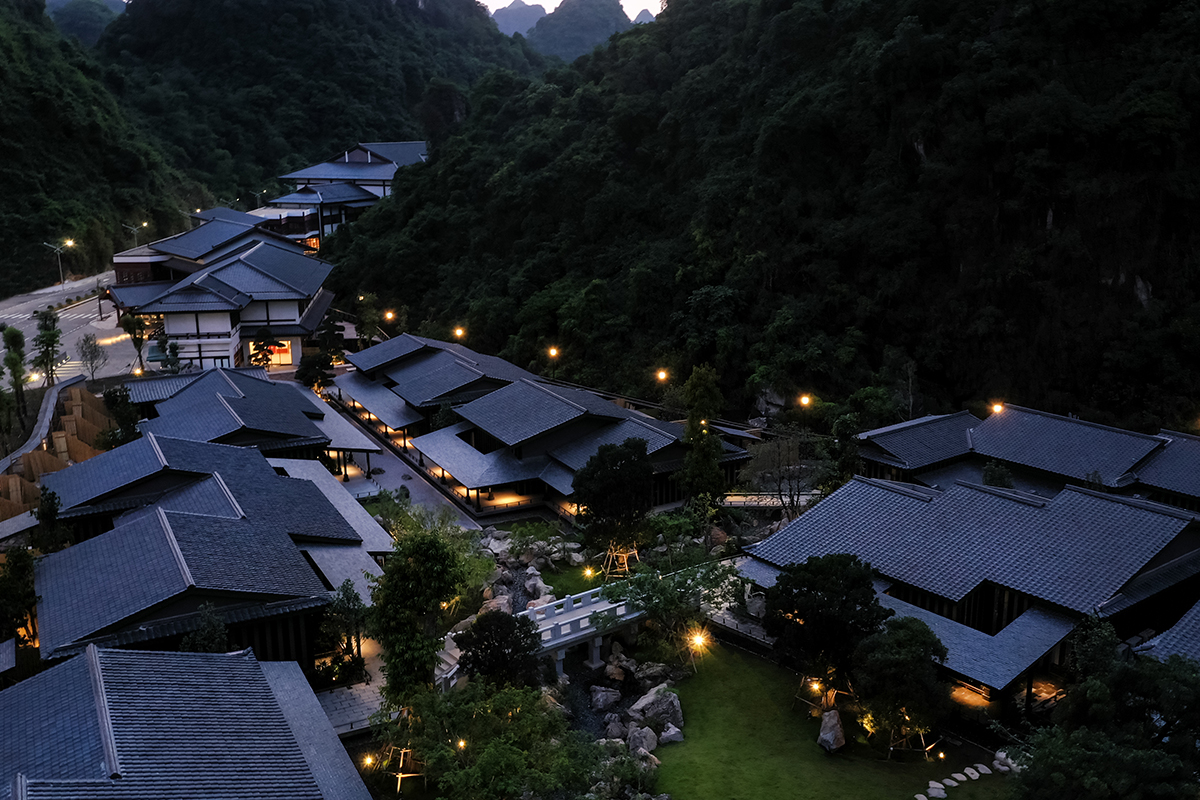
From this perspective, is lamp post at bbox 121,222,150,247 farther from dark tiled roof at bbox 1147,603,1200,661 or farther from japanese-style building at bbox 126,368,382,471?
dark tiled roof at bbox 1147,603,1200,661

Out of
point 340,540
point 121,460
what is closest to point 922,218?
point 340,540

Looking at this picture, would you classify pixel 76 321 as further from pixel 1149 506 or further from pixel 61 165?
pixel 1149 506

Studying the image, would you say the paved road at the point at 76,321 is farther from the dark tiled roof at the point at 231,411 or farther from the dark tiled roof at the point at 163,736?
the dark tiled roof at the point at 163,736

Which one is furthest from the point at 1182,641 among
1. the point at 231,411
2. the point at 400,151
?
the point at 400,151

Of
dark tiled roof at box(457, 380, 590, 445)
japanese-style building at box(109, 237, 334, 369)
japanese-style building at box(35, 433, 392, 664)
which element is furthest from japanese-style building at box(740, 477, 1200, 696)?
japanese-style building at box(109, 237, 334, 369)

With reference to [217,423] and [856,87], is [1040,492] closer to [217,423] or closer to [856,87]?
[856,87]
